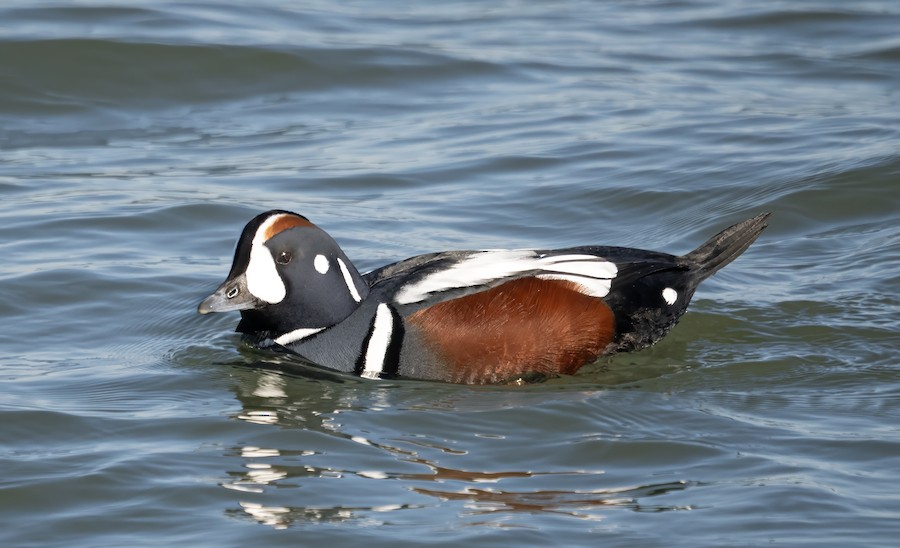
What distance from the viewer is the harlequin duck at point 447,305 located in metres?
7.12

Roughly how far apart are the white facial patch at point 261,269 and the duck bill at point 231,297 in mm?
31

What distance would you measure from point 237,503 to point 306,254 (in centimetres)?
197

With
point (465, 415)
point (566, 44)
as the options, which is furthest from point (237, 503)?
point (566, 44)

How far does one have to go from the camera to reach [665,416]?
657cm

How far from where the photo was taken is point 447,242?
9.66 metres

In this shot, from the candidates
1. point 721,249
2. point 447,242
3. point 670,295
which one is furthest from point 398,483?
point 447,242

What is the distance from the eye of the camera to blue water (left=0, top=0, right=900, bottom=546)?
5.67 metres

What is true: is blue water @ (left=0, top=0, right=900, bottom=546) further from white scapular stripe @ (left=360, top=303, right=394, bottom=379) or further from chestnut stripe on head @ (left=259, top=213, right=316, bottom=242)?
chestnut stripe on head @ (left=259, top=213, right=316, bottom=242)

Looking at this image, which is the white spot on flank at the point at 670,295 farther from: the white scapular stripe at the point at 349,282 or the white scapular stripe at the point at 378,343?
the white scapular stripe at the point at 349,282

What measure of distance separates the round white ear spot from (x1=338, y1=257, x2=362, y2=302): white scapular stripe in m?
0.07

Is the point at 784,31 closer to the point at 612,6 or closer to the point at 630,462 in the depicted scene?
the point at 612,6

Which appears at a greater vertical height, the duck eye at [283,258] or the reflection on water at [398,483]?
the duck eye at [283,258]

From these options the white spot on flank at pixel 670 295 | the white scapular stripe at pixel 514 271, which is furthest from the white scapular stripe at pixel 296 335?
the white spot on flank at pixel 670 295

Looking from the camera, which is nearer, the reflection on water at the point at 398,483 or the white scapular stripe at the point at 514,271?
the reflection on water at the point at 398,483
